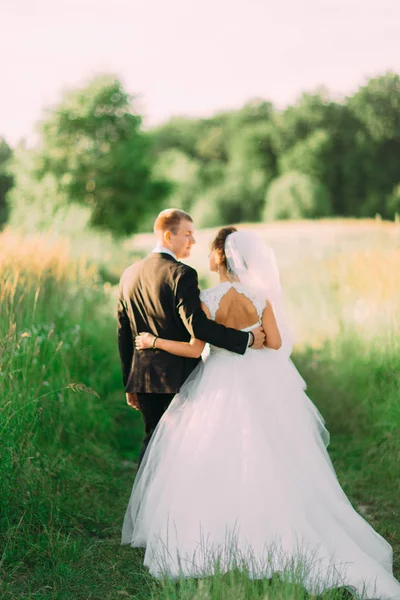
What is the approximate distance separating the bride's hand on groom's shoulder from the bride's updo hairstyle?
57 cm

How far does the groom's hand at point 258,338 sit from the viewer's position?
3533mm

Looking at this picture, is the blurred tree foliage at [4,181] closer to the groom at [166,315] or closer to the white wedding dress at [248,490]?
the groom at [166,315]

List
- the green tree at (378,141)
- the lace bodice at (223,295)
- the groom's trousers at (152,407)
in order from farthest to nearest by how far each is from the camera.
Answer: the green tree at (378,141) < the groom's trousers at (152,407) < the lace bodice at (223,295)

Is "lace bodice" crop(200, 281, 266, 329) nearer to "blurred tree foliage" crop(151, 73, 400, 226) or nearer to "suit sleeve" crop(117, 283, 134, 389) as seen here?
"suit sleeve" crop(117, 283, 134, 389)

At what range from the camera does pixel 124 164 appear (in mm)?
30312

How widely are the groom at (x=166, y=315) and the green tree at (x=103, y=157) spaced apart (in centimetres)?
2723

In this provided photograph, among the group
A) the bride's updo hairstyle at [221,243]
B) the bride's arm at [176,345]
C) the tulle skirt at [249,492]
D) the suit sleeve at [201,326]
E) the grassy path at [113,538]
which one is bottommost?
the grassy path at [113,538]

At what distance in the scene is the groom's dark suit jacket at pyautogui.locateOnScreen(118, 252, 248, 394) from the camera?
11.5 feet

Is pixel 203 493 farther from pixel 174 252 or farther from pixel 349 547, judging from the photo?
pixel 174 252

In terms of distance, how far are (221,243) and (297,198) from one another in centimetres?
3858

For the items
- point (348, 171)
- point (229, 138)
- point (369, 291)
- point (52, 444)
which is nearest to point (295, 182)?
point (348, 171)

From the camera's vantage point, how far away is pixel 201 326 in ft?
11.4

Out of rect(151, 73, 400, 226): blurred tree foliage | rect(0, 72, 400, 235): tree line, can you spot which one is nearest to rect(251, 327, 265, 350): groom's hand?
rect(0, 72, 400, 235): tree line

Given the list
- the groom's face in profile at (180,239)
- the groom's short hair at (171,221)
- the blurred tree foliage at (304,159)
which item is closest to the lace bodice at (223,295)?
the groom's face in profile at (180,239)
